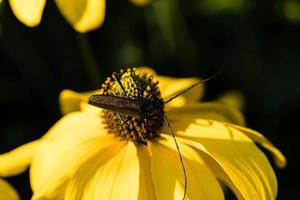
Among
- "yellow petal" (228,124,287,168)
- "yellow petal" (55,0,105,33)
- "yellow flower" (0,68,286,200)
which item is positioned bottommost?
"yellow petal" (228,124,287,168)

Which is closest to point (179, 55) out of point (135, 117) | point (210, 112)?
point (210, 112)

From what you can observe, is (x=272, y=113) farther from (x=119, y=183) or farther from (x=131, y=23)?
(x=119, y=183)

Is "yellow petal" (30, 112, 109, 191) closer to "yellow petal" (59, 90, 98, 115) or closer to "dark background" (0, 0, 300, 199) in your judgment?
"yellow petal" (59, 90, 98, 115)

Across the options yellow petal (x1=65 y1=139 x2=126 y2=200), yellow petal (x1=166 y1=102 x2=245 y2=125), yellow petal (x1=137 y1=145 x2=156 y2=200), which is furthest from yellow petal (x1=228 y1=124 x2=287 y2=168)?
yellow petal (x1=65 y1=139 x2=126 y2=200)

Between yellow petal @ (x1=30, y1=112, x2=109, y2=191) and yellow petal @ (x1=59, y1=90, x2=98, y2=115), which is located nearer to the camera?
yellow petal @ (x1=30, y1=112, x2=109, y2=191)

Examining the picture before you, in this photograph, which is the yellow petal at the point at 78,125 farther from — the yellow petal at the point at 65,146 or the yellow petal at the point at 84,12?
the yellow petal at the point at 84,12
